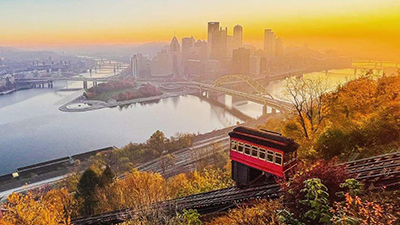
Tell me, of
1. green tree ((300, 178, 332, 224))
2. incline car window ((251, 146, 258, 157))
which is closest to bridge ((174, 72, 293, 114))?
incline car window ((251, 146, 258, 157))

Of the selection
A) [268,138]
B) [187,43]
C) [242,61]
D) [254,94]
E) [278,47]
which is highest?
[187,43]

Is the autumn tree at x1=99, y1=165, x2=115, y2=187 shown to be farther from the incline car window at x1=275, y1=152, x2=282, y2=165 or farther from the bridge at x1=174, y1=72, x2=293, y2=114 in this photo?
the bridge at x1=174, y1=72, x2=293, y2=114

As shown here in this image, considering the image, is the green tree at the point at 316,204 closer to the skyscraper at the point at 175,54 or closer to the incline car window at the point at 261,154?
the incline car window at the point at 261,154

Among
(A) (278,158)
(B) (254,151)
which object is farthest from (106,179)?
(A) (278,158)

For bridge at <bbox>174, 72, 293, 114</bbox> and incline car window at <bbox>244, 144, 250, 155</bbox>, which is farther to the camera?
bridge at <bbox>174, 72, 293, 114</bbox>

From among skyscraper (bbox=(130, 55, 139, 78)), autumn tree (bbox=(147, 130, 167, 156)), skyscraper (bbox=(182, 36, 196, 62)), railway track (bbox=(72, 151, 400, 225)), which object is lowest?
autumn tree (bbox=(147, 130, 167, 156))

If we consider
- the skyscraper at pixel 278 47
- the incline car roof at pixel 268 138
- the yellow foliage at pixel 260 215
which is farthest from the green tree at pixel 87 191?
the skyscraper at pixel 278 47

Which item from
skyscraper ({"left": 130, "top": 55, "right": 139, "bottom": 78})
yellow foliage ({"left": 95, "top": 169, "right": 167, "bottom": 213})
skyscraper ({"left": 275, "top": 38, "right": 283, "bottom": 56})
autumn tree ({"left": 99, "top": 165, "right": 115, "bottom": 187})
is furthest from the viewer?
skyscraper ({"left": 275, "top": 38, "right": 283, "bottom": 56})

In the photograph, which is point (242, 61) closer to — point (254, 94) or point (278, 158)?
point (254, 94)
